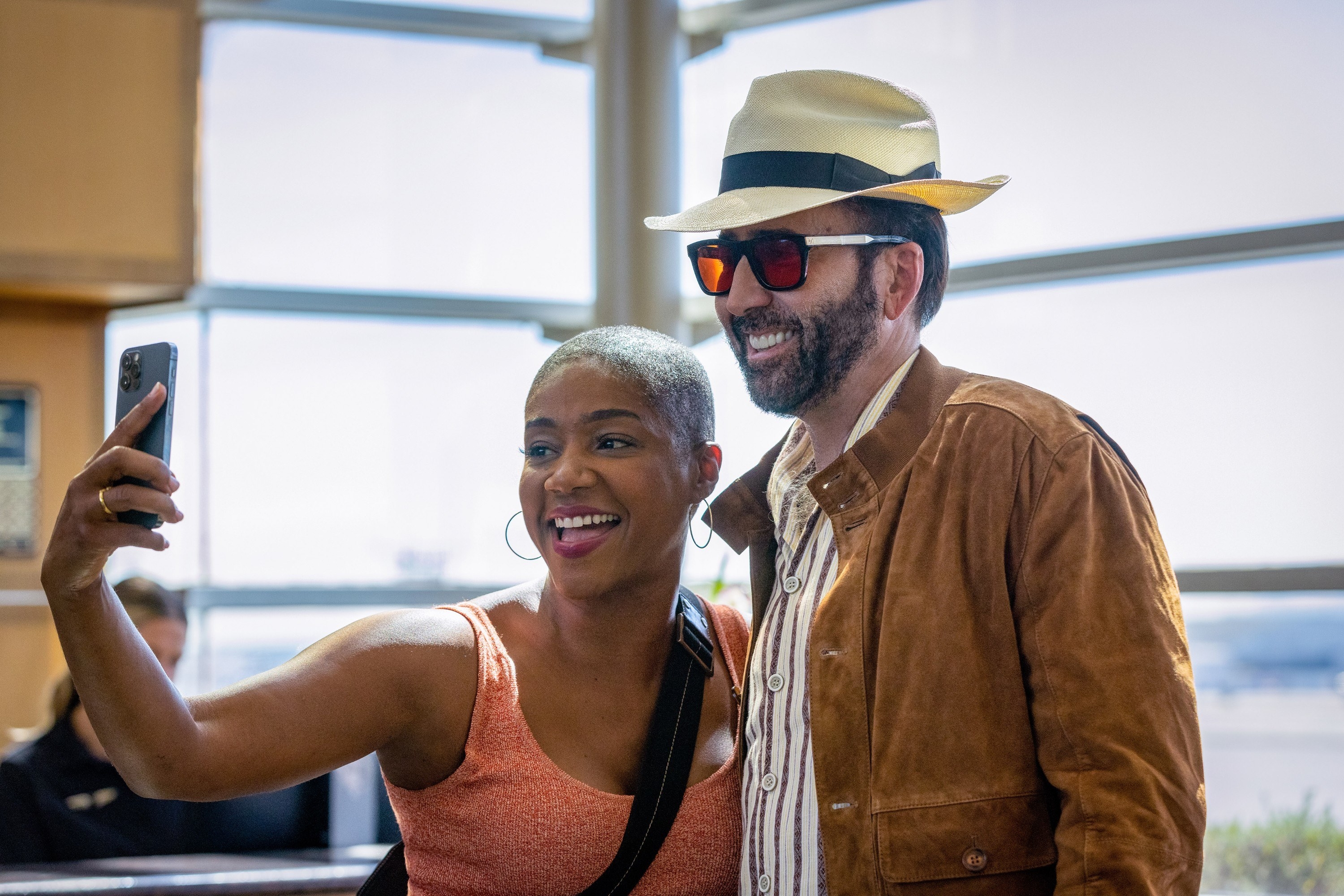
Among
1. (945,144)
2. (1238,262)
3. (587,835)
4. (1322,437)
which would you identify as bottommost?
(587,835)

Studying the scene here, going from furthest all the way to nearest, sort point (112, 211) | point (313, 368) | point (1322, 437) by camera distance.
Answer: point (313, 368), point (112, 211), point (1322, 437)

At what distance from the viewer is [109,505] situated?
1302mm

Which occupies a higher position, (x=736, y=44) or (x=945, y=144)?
(x=736, y=44)

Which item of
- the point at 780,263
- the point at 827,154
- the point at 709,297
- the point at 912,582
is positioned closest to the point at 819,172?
the point at 827,154

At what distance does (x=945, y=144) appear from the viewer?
3.84 metres

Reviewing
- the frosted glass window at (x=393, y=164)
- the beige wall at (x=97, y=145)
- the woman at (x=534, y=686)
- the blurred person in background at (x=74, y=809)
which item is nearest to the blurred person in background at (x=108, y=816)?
the blurred person in background at (x=74, y=809)

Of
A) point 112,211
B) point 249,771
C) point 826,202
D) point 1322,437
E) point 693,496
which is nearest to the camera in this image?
point 249,771

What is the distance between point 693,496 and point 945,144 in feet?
7.19

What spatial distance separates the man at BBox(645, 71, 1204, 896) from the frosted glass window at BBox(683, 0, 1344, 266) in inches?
69.1

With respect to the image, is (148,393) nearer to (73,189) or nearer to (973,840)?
(973,840)

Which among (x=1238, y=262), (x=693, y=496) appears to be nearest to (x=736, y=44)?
(x=1238, y=262)

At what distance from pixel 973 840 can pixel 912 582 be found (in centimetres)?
31

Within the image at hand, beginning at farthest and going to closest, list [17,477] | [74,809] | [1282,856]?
[17,477] → [1282,856] → [74,809]

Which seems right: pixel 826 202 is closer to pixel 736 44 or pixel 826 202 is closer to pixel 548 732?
pixel 548 732
